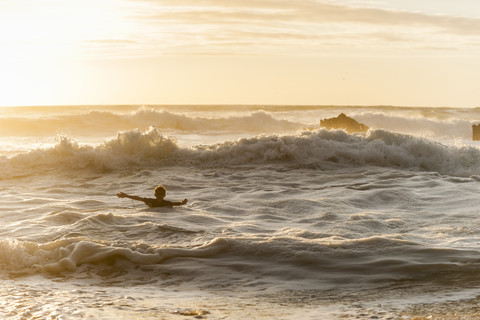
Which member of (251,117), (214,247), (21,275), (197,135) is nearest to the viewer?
(21,275)

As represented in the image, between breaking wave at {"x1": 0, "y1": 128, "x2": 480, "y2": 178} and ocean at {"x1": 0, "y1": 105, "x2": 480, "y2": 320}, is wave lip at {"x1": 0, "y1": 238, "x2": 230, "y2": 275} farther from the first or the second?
breaking wave at {"x1": 0, "y1": 128, "x2": 480, "y2": 178}

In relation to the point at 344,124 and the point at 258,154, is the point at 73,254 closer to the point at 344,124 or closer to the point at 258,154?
the point at 258,154

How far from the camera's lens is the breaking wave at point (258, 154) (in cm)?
1917

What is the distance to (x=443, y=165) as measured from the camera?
19.5m

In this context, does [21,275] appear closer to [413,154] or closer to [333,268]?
[333,268]

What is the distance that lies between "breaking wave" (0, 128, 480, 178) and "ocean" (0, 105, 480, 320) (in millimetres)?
51

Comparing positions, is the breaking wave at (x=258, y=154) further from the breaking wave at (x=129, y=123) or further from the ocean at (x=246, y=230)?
the breaking wave at (x=129, y=123)

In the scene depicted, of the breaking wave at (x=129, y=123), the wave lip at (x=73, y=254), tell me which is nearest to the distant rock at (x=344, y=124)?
the breaking wave at (x=129, y=123)

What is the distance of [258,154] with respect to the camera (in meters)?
20.1

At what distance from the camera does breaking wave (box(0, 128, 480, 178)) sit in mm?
19172

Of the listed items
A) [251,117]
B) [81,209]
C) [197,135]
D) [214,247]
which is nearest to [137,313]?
[214,247]

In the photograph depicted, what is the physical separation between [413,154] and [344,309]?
1509 cm

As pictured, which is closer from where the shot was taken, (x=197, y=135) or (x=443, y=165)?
(x=443, y=165)

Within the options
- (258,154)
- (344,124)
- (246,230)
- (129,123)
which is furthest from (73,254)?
(129,123)
